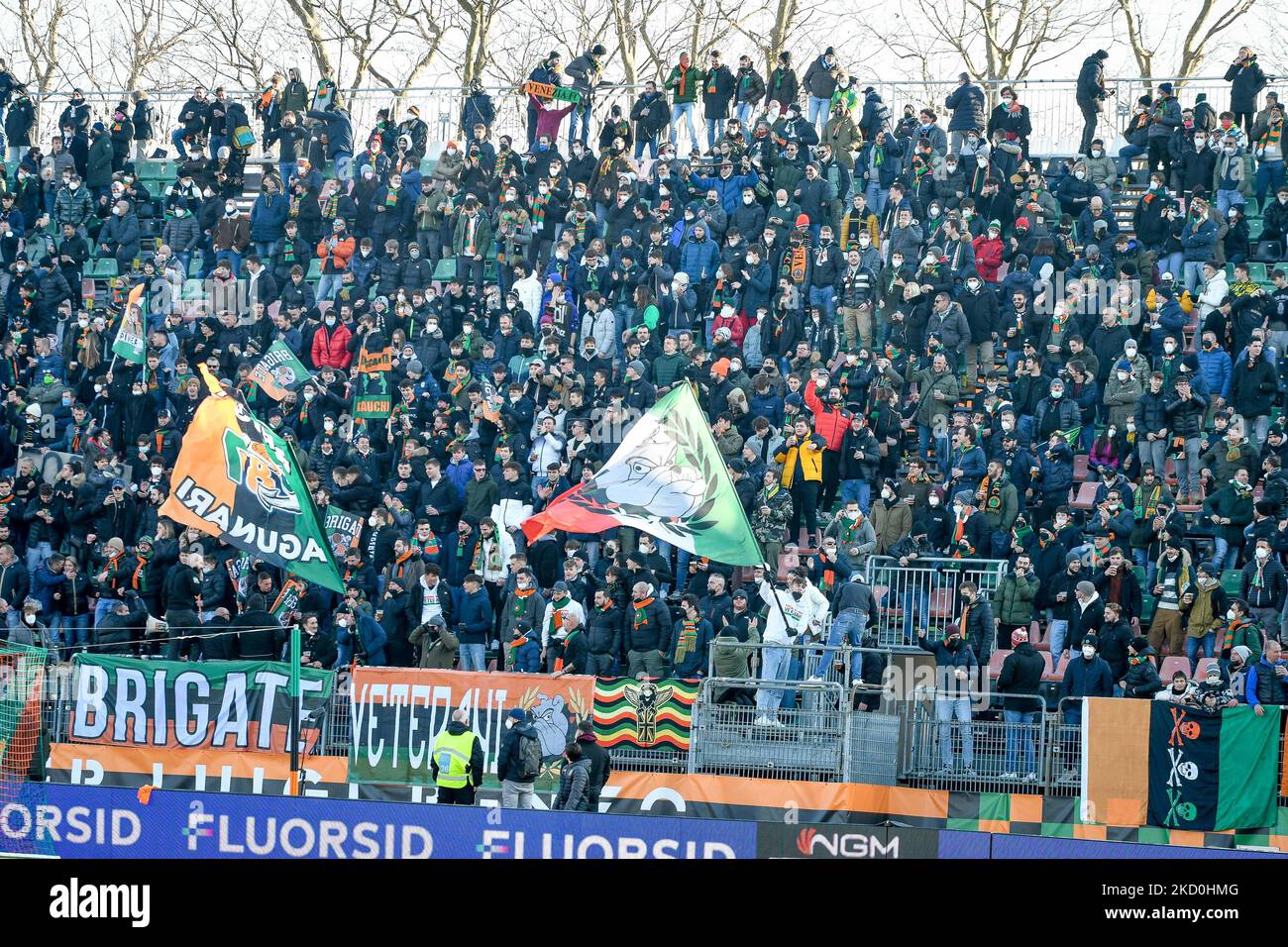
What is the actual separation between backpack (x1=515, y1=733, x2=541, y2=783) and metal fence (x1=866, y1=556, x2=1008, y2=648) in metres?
5.25

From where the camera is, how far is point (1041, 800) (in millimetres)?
16547

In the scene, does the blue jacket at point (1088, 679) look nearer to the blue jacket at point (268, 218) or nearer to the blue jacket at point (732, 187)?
the blue jacket at point (732, 187)

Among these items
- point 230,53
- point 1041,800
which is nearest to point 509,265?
point 1041,800

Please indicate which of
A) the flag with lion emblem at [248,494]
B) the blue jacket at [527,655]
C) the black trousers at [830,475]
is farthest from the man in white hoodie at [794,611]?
Result: the flag with lion emblem at [248,494]

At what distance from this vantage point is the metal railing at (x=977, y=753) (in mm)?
16734

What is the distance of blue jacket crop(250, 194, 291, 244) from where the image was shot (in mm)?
27516

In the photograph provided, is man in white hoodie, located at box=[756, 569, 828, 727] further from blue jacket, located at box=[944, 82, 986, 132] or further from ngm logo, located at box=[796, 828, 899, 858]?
blue jacket, located at box=[944, 82, 986, 132]

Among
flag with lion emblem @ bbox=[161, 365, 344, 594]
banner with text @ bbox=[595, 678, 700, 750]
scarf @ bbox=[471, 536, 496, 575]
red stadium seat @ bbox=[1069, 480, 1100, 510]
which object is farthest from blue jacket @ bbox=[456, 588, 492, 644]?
red stadium seat @ bbox=[1069, 480, 1100, 510]

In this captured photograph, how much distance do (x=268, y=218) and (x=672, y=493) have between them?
40.5 feet

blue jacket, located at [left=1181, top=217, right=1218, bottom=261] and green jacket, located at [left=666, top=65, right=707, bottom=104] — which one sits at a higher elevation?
green jacket, located at [left=666, top=65, right=707, bottom=104]

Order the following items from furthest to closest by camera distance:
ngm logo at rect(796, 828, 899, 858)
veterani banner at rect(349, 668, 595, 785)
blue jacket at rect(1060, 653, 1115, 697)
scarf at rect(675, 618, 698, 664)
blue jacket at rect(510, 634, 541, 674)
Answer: blue jacket at rect(510, 634, 541, 674) < scarf at rect(675, 618, 698, 664) < blue jacket at rect(1060, 653, 1115, 697) < veterani banner at rect(349, 668, 595, 785) < ngm logo at rect(796, 828, 899, 858)

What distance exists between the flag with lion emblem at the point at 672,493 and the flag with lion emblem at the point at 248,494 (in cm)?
231

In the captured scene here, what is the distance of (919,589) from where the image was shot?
20219 mm

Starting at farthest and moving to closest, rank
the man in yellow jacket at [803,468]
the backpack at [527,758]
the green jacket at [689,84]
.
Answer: the green jacket at [689,84], the man in yellow jacket at [803,468], the backpack at [527,758]
